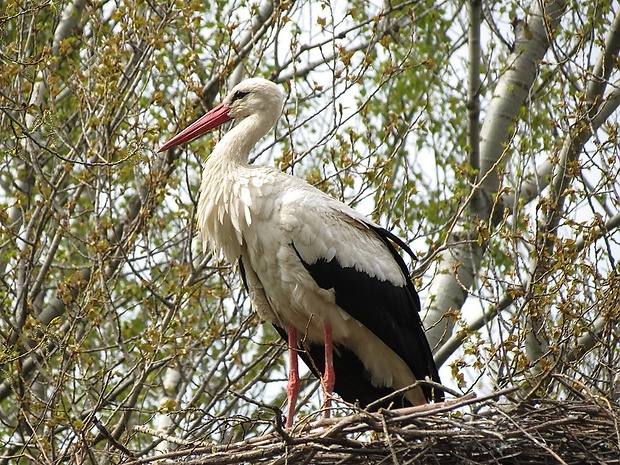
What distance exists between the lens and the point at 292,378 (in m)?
Result: 7.50

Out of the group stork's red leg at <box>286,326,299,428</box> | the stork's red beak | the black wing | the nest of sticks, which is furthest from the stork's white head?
the nest of sticks

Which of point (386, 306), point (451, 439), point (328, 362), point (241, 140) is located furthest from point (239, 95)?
point (451, 439)

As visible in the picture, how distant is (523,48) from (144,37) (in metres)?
3.22

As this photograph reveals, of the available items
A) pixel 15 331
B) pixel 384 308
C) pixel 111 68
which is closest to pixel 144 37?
pixel 111 68

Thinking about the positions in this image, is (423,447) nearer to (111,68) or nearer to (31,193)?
(111,68)

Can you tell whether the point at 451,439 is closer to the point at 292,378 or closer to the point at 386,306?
the point at 386,306

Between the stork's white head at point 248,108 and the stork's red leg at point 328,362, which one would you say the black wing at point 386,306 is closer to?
the stork's red leg at point 328,362

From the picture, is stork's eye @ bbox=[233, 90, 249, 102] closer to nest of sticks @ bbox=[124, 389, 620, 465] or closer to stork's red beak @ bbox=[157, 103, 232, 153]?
stork's red beak @ bbox=[157, 103, 232, 153]

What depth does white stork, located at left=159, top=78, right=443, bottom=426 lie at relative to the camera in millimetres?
7148

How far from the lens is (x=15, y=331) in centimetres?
828

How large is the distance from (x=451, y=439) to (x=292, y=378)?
1.90m

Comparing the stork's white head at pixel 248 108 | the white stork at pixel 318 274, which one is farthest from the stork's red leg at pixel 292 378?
the stork's white head at pixel 248 108

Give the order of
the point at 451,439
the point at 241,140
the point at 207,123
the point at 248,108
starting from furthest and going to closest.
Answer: the point at 207,123, the point at 248,108, the point at 241,140, the point at 451,439

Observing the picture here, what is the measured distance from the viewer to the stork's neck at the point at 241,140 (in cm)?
761
